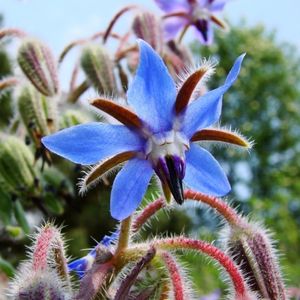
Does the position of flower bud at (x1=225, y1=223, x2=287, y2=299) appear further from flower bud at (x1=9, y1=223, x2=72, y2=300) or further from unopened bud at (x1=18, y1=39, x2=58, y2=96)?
unopened bud at (x1=18, y1=39, x2=58, y2=96)

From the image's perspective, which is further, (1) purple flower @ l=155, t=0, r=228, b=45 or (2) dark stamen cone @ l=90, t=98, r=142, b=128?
(1) purple flower @ l=155, t=0, r=228, b=45

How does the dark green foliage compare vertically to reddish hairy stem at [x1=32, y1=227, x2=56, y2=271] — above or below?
above

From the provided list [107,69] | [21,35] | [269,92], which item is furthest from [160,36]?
[269,92]

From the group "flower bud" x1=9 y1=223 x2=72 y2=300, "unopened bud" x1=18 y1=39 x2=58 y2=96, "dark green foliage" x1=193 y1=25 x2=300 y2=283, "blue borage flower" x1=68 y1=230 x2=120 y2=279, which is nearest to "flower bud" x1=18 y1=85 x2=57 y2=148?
"unopened bud" x1=18 y1=39 x2=58 y2=96

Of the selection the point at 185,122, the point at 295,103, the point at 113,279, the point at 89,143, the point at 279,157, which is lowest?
the point at 113,279

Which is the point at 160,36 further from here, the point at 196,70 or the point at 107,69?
the point at 196,70

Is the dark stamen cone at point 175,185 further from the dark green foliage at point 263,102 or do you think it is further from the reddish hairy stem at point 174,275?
the dark green foliage at point 263,102

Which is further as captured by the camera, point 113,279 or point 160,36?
point 160,36
